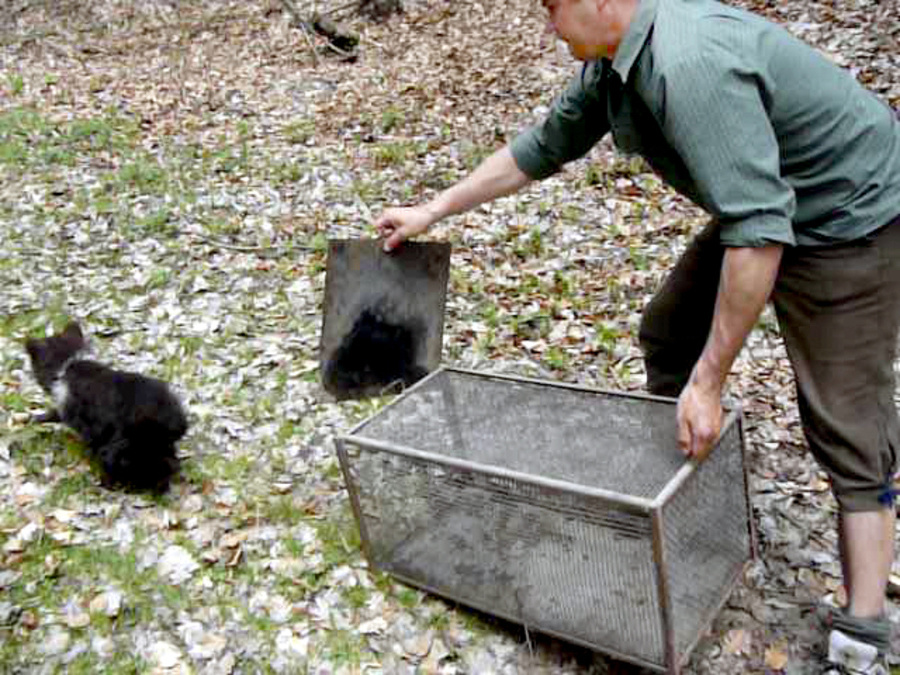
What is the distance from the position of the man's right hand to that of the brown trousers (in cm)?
135

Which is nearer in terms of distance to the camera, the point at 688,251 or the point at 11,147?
the point at 688,251

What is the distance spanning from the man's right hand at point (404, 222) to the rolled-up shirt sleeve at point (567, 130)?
0.42 metres

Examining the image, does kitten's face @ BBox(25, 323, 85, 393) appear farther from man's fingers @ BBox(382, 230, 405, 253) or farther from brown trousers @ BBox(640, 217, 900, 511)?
brown trousers @ BBox(640, 217, 900, 511)

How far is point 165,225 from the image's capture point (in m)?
6.71

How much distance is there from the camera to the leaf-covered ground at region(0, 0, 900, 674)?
3.13m

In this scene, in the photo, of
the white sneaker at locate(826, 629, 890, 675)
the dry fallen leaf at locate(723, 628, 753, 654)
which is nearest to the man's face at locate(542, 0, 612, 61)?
the white sneaker at locate(826, 629, 890, 675)

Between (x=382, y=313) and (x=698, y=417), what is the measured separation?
5.55 feet

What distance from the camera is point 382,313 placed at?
12.2ft

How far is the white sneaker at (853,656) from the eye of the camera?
260 cm

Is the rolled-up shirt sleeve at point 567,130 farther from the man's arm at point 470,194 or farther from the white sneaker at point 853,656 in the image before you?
the white sneaker at point 853,656

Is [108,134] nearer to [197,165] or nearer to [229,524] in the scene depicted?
[197,165]

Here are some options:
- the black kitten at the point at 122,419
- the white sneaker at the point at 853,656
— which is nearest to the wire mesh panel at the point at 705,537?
the white sneaker at the point at 853,656

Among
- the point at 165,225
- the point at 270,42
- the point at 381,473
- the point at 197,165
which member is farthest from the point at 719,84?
the point at 270,42

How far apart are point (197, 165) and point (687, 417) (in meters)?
6.56
